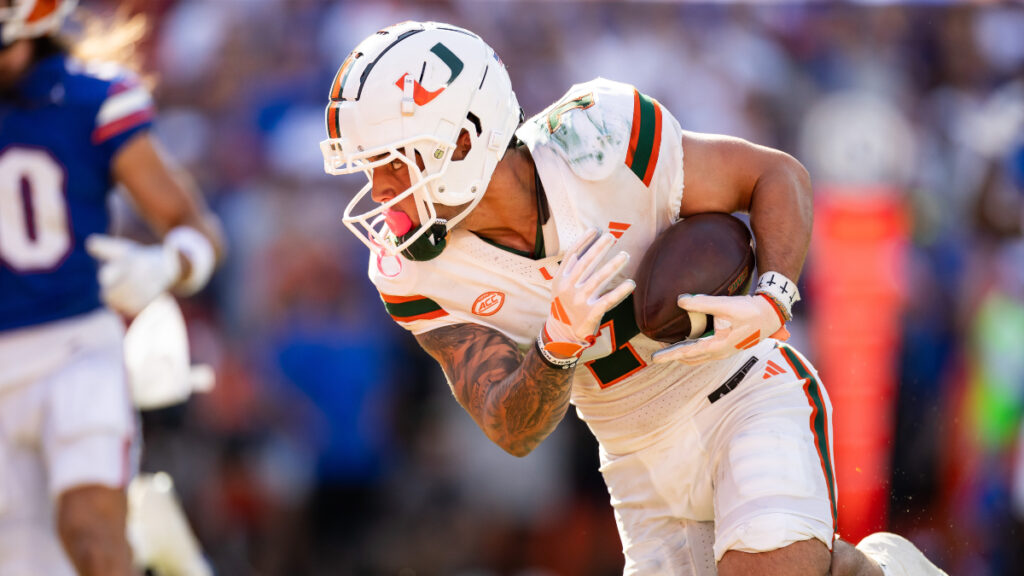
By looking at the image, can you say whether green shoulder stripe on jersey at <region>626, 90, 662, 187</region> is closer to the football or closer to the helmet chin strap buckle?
the football

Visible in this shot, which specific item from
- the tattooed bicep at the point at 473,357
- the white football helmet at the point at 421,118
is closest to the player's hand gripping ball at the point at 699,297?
the tattooed bicep at the point at 473,357

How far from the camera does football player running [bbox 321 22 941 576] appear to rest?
2527 mm

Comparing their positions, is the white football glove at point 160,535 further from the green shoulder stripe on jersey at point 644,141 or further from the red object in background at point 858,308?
the red object in background at point 858,308

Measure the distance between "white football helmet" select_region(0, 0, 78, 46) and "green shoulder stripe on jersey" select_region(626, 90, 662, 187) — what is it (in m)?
1.80

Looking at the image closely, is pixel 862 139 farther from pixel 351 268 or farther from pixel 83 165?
pixel 83 165

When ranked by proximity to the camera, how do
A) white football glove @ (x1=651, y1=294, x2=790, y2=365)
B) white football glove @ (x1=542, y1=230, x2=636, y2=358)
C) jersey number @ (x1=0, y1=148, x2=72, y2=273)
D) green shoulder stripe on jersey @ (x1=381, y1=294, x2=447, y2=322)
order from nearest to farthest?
white football glove @ (x1=542, y1=230, x2=636, y2=358) < white football glove @ (x1=651, y1=294, x2=790, y2=365) < green shoulder stripe on jersey @ (x1=381, y1=294, x2=447, y2=322) < jersey number @ (x1=0, y1=148, x2=72, y2=273)

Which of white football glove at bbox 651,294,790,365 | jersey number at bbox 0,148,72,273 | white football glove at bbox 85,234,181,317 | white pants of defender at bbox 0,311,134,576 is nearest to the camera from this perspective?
white football glove at bbox 651,294,790,365

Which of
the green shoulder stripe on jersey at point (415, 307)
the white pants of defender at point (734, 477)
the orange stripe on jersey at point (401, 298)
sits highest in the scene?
the orange stripe on jersey at point (401, 298)

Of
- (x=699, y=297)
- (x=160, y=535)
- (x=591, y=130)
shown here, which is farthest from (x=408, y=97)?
(x=160, y=535)

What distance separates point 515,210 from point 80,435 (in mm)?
1397

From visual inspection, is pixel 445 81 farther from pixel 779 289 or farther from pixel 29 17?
pixel 29 17

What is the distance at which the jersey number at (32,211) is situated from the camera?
125 inches

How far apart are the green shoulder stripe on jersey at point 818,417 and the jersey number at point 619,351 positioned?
41cm

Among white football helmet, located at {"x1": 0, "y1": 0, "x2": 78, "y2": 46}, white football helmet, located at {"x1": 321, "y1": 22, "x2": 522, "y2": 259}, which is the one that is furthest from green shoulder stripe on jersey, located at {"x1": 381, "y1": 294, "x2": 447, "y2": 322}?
white football helmet, located at {"x1": 0, "y1": 0, "x2": 78, "y2": 46}
